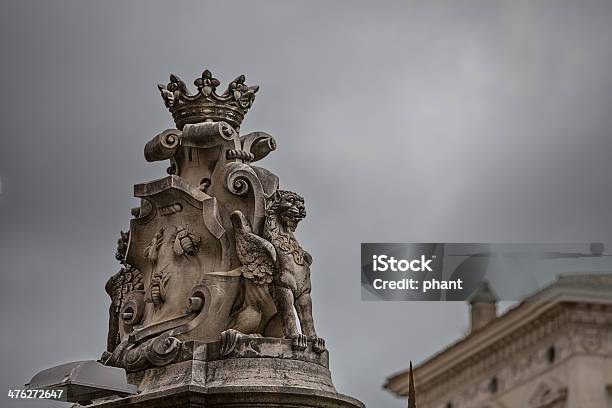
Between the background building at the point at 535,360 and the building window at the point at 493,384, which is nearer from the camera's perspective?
the background building at the point at 535,360

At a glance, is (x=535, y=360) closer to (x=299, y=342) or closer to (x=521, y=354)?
(x=521, y=354)

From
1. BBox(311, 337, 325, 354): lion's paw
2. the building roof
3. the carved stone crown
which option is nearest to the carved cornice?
the building roof

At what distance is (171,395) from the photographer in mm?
8844

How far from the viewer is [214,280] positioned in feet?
31.4

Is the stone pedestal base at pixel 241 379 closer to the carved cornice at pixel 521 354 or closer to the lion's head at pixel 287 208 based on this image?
the lion's head at pixel 287 208

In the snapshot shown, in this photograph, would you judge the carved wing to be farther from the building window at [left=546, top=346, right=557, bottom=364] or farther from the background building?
the building window at [left=546, top=346, right=557, bottom=364]

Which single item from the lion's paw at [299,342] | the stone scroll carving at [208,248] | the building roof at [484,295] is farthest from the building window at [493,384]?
the lion's paw at [299,342]

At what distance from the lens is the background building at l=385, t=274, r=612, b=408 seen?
39.8 feet

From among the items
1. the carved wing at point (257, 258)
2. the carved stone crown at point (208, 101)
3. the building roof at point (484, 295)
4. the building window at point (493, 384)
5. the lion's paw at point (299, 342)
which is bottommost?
the lion's paw at point (299, 342)

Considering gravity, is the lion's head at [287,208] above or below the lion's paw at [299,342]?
above

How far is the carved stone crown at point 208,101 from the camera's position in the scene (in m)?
10.4

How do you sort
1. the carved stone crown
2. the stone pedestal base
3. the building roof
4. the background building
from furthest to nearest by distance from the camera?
the background building
the building roof
the carved stone crown
the stone pedestal base

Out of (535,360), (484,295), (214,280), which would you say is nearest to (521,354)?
(535,360)

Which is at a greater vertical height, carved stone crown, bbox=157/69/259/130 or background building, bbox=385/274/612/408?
carved stone crown, bbox=157/69/259/130
